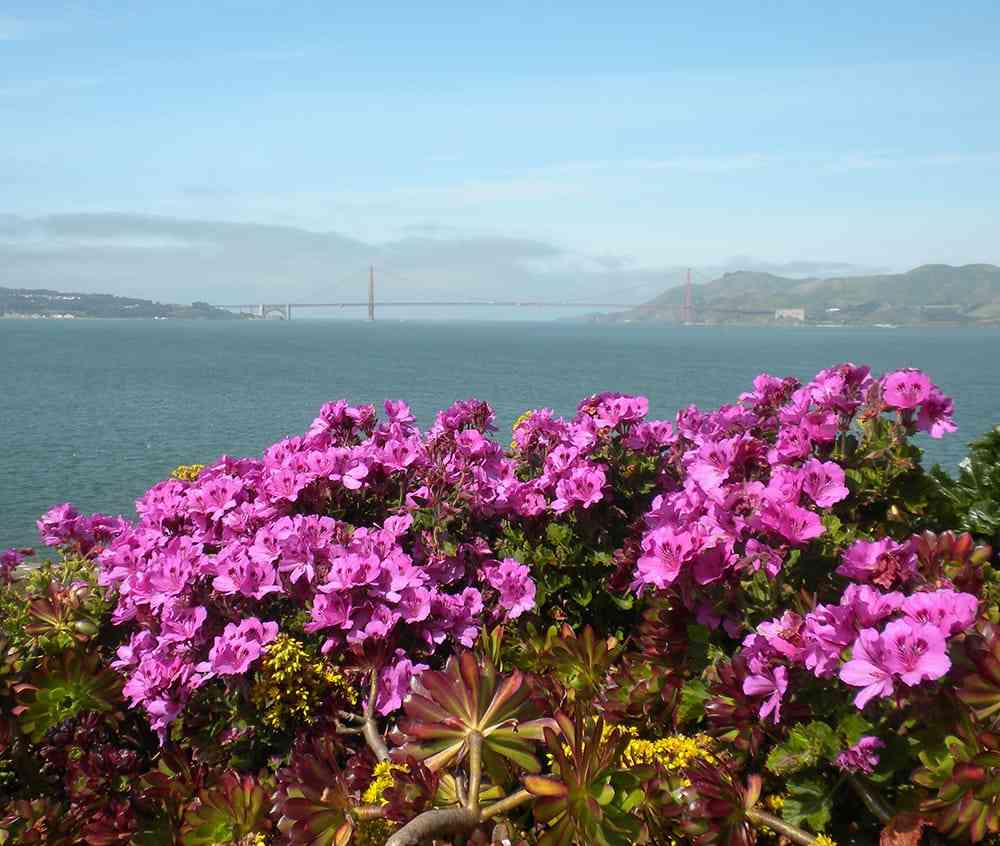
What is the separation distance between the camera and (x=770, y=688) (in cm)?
246

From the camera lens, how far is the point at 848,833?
2.46 meters

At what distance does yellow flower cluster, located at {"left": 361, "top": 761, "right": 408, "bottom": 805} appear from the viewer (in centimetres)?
229

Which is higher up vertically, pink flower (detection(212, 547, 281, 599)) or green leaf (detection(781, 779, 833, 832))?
pink flower (detection(212, 547, 281, 599))

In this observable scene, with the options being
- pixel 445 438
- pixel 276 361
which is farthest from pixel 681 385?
pixel 445 438

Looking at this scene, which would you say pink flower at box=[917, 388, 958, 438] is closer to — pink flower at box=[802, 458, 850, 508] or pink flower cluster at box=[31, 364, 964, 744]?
pink flower cluster at box=[31, 364, 964, 744]

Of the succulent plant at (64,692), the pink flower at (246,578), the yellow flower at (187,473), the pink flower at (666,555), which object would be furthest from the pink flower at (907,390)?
the yellow flower at (187,473)

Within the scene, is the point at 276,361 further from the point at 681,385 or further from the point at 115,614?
the point at 115,614

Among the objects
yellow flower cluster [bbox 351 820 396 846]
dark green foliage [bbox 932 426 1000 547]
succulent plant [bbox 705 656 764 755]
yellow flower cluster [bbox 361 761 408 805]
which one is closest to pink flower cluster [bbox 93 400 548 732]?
yellow flower cluster [bbox 361 761 408 805]

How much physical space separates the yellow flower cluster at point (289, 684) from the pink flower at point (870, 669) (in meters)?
1.65

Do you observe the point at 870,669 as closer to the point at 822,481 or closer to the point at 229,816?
the point at 822,481

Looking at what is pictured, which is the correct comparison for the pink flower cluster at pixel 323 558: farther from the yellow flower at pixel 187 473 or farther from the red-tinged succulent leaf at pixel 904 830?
the red-tinged succulent leaf at pixel 904 830

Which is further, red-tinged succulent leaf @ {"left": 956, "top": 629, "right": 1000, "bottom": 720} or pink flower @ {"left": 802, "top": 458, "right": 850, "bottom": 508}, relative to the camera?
pink flower @ {"left": 802, "top": 458, "right": 850, "bottom": 508}

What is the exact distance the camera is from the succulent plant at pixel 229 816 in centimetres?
247

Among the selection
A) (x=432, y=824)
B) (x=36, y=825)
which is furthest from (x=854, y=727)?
(x=36, y=825)
